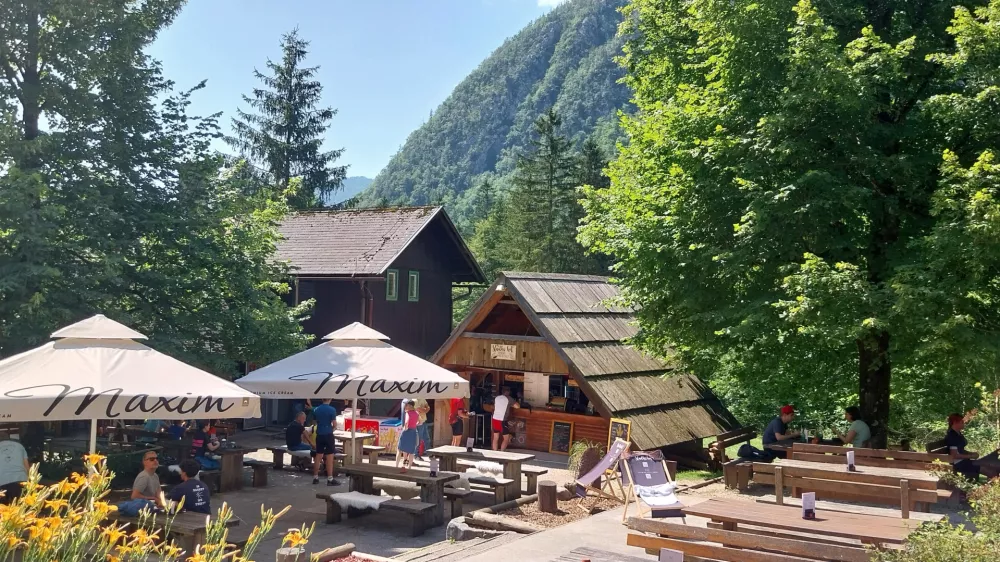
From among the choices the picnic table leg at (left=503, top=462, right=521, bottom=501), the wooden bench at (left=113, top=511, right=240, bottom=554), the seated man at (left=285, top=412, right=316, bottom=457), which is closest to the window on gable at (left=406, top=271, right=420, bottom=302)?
the seated man at (left=285, top=412, right=316, bottom=457)

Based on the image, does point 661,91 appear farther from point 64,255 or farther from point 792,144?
point 64,255

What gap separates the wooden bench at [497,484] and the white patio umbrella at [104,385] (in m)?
4.30

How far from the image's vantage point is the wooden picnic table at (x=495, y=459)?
13336mm

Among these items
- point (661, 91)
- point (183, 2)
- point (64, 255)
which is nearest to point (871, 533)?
point (661, 91)

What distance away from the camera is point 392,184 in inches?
7333

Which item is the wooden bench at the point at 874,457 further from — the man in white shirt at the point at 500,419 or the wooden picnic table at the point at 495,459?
the man in white shirt at the point at 500,419

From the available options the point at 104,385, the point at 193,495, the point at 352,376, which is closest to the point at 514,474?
the point at 352,376

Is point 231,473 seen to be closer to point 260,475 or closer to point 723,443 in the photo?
point 260,475

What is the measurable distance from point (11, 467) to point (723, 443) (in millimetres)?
11938

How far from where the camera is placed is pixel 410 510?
11.1 metres

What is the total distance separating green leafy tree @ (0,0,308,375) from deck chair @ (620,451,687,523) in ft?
27.0

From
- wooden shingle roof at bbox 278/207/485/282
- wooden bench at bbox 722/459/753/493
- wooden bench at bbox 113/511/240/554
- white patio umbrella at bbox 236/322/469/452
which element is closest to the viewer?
wooden bench at bbox 113/511/240/554

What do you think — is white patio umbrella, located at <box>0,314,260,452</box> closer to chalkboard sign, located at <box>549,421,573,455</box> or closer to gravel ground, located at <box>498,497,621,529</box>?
gravel ground, located at <box>498,497,621,529</box>

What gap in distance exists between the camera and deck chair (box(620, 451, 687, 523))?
1090cm
